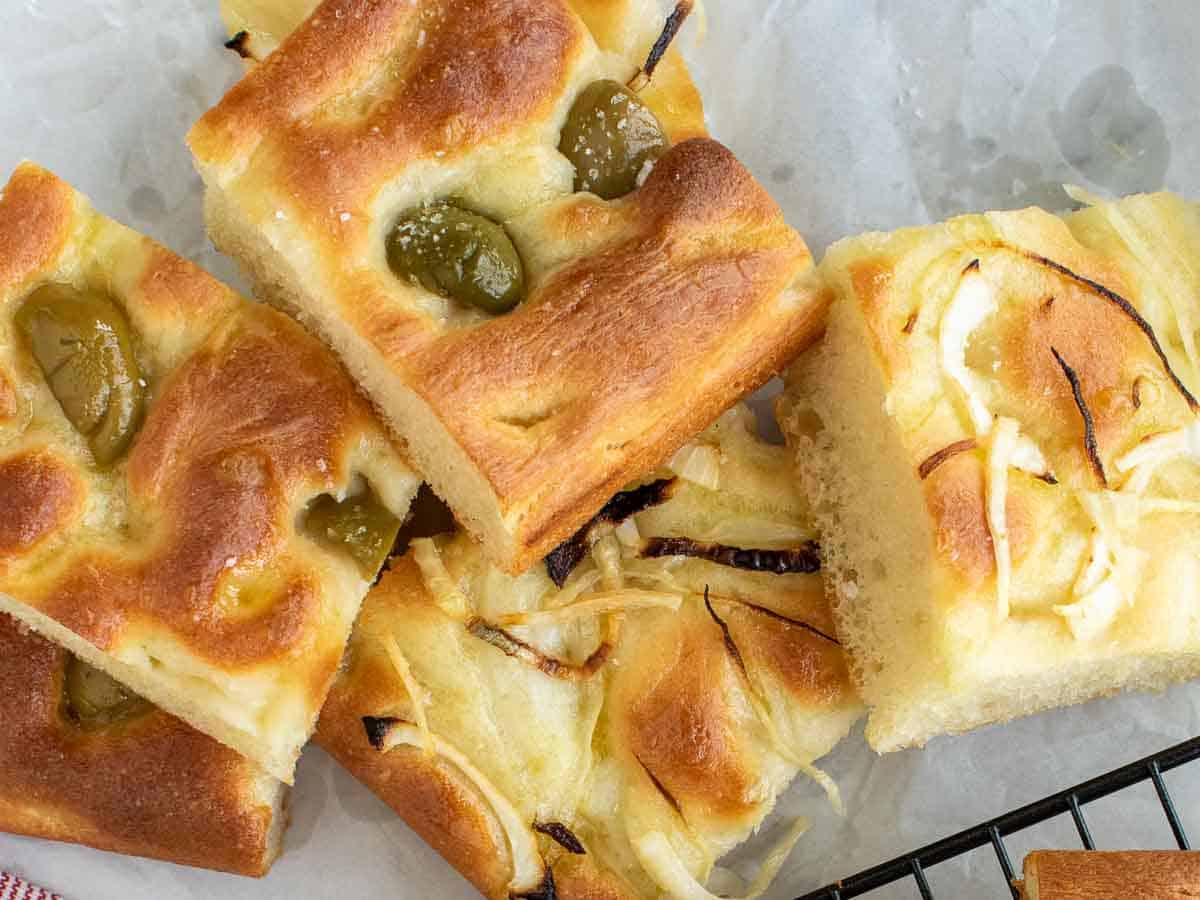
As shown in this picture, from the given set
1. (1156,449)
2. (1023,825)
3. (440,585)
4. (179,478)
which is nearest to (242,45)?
(179,478)

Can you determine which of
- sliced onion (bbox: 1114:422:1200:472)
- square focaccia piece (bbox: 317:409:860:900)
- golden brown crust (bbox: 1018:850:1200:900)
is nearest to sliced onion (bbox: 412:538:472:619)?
square focaccia piece (bbox: 317:409:860:900)

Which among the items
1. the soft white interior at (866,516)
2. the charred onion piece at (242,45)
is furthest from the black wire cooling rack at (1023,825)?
the charred onion piece at (242,45)

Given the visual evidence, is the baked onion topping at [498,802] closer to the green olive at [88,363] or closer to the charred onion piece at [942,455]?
the green olive at [88,363]

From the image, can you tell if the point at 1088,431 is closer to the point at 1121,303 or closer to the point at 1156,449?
the point at 1156,449

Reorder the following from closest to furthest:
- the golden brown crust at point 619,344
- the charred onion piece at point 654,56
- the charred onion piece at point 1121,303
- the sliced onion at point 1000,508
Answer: the golden brown crust at point 619,344
the sliced onion at point 1000,508
the charred onion piece at point 1121,303
the charred onion piece at point 654,56

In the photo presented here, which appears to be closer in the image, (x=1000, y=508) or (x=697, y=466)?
(x=1000, y=508)

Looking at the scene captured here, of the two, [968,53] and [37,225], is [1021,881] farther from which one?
[37,225]

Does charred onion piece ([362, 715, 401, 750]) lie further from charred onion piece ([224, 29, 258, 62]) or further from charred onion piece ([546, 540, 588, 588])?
charred onion piece ([224, 29, 258, 62])
